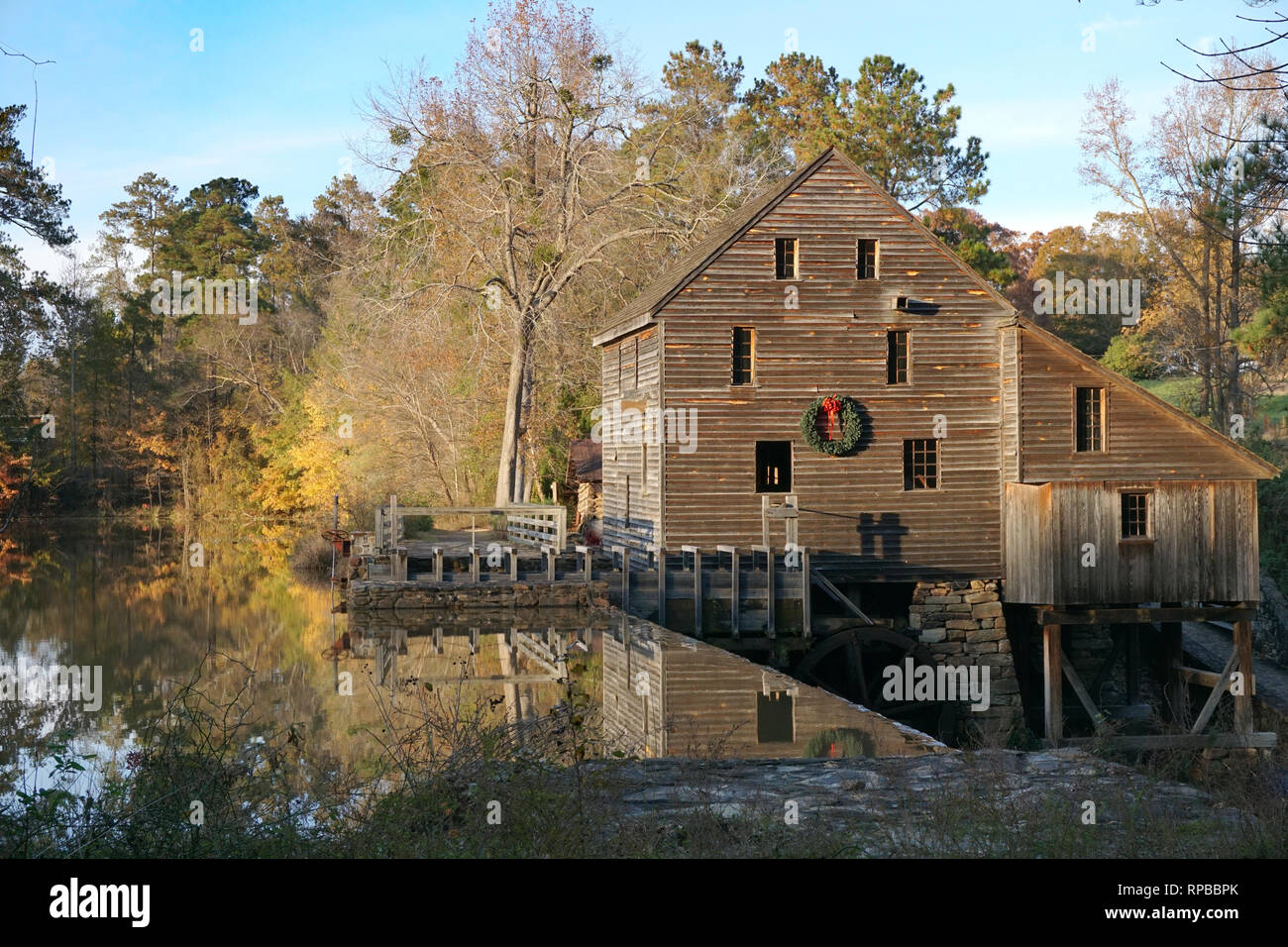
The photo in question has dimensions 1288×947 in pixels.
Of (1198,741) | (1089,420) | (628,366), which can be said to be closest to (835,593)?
(1089,420)

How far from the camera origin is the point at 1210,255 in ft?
137

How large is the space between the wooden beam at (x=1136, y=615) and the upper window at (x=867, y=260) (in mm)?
7907

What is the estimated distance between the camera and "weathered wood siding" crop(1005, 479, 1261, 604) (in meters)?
21.7

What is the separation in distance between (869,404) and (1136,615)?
6.76 meters

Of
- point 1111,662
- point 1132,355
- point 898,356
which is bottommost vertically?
point 1111,662

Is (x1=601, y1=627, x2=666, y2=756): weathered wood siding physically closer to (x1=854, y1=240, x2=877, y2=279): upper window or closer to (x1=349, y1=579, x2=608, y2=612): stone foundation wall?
(x1=349, y1=579, x2=608, y2=612): stone foundation wall

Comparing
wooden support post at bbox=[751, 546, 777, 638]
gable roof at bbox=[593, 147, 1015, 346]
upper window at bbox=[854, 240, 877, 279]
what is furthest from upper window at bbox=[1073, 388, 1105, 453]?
wooden support post at bbox=[751, 546, 777, 638]

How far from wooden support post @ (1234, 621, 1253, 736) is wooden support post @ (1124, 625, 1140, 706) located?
3.09 meters

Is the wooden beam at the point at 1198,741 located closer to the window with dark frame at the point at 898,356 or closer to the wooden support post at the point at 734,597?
the wooden support post at the point at 734,597

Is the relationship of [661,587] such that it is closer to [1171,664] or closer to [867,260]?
[867,260]

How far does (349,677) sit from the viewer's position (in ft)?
61.6

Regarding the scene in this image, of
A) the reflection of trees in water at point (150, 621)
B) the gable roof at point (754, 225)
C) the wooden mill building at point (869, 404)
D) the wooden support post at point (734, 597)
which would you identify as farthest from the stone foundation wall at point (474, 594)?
the gable roof at point (754, 225)
